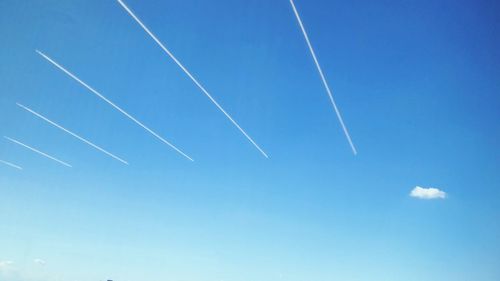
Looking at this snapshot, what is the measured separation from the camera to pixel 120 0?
667 centimetres
